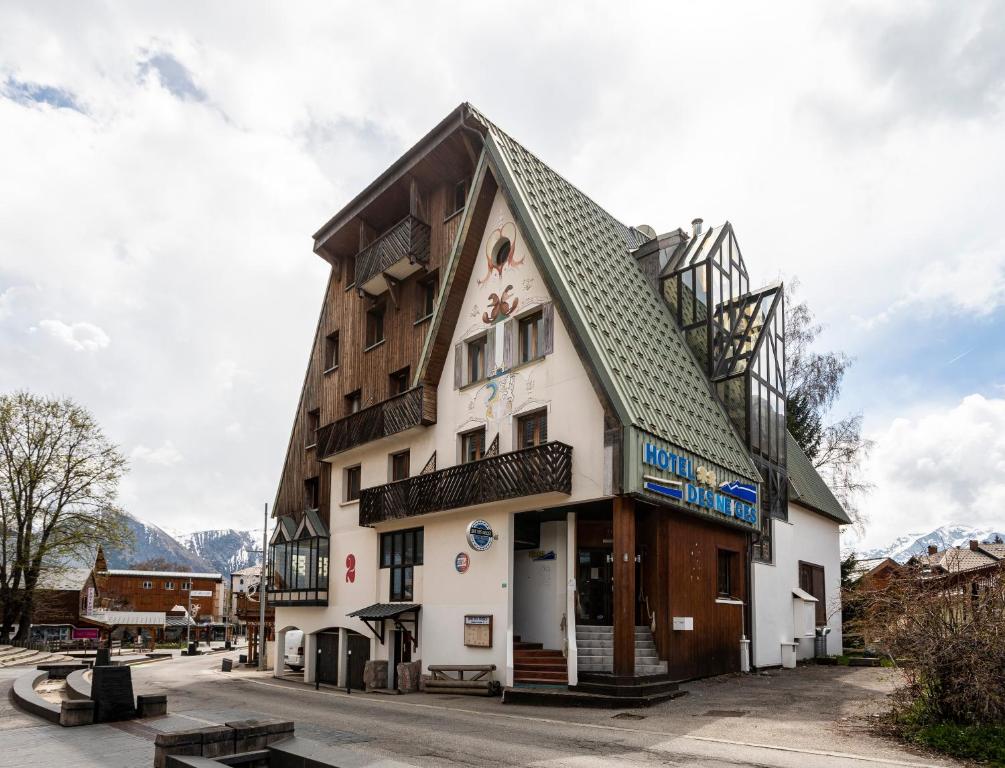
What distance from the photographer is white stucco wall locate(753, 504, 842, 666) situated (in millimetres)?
26156

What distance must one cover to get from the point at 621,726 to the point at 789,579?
1565 centimetres

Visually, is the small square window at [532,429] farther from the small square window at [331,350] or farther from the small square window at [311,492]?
the small square window at [331,350]

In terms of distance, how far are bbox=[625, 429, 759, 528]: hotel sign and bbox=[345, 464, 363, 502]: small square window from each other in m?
13.6

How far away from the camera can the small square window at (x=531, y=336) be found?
23.1 m

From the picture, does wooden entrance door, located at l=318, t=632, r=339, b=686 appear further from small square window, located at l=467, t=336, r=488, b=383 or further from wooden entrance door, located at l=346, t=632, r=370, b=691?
small square window, located at l=467, t=336, r=488, b=383

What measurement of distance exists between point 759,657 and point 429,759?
651 inches

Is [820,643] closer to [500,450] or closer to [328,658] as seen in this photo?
[500,450]

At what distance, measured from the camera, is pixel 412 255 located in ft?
94.4

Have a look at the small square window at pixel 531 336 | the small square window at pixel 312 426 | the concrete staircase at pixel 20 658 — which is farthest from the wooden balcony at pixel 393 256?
the concrete staircase at pixel 20 658

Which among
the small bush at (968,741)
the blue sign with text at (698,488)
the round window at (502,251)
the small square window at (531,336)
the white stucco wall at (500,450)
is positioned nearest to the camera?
the small bush at (968,741)

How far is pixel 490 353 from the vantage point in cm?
2475

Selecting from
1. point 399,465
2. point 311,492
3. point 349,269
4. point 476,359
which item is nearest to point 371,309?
point 349,269

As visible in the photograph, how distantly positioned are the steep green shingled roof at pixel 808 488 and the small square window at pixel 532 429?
36.3 ft

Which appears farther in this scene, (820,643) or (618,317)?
(820,643)
